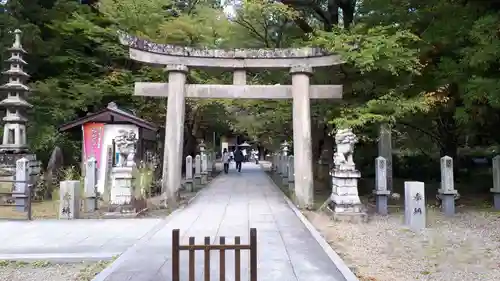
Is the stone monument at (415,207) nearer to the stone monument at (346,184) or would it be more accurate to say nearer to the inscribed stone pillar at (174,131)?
the stone monument at (346,184)

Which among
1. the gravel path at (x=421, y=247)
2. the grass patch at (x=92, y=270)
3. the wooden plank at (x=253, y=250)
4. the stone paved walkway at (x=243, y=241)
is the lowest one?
the gravel path at (x=421, y=247)

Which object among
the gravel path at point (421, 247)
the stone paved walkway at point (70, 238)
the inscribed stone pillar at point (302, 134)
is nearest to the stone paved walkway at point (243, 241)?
the stone paved walkway at point (70, 238)

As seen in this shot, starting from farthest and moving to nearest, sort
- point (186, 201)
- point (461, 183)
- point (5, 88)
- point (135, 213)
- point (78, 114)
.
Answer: point (78, 114) → point (461, 183) → point (5, 88) → point (186, 201) → point (135, 213)

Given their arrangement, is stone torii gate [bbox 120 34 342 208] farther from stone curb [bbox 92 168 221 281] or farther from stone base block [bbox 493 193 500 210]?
stone base block [bbox 493 193 500 210]

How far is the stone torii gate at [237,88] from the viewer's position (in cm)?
1340

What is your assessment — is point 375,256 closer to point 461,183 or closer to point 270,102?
point 270,102

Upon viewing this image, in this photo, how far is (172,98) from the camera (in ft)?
44.8

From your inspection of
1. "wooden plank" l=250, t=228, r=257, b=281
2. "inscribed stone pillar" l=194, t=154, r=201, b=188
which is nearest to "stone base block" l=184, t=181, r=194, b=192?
"inscribed stone pillar" l=194, t=154, r=201, b=188

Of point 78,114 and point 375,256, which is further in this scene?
point 78,114

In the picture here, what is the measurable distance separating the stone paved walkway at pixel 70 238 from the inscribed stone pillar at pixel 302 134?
16.2 ft

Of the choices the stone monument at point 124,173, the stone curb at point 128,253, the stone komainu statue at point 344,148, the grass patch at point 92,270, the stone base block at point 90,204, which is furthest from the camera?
the stone base block at point 90,204

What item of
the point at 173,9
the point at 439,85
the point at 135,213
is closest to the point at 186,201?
the point at 135,213

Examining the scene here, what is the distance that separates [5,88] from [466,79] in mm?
16481

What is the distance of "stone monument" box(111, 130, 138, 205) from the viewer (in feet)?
37.8
